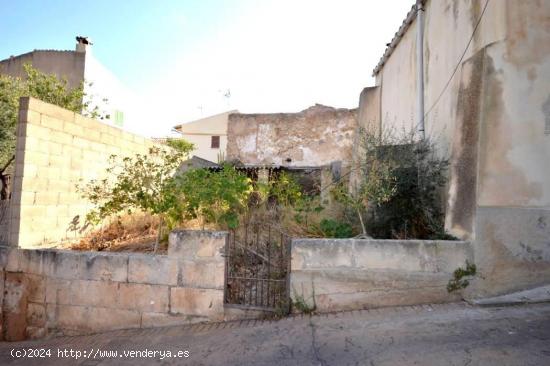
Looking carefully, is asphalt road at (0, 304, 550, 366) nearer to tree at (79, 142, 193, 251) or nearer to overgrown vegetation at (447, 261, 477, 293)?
overgrown vegetation at (447, 261, 477, 293)

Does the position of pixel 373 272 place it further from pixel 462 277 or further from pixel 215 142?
pixel 215 142

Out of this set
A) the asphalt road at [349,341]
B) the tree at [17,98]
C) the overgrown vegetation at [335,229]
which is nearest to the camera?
the asphalt road at [349,341]

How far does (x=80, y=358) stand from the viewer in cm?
413

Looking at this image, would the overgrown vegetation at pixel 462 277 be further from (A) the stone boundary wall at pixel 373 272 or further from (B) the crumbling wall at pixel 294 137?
(B) the crumbling wall at pixel 294 137

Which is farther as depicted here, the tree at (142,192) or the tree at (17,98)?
the tree at (17,98)

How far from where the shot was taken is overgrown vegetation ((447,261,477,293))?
4148 millimetres

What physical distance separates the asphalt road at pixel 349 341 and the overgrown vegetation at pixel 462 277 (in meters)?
→ 0.22

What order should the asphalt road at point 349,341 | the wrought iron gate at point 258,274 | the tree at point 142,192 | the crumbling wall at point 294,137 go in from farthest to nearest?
the crumbling wall at point 294,137 → the tree at point 142,192 → the wrought iron gate at point 258,274 → the asphalt road at point 349,341

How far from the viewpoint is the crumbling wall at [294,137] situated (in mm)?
18734

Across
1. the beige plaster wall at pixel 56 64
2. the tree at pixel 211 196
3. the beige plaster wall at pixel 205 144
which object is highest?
the beige plaster wall at pixel 56 64

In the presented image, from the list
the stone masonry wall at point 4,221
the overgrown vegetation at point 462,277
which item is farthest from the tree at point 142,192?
the overgrown vegetation at point 462,277

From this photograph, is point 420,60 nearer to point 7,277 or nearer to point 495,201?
point 495,201

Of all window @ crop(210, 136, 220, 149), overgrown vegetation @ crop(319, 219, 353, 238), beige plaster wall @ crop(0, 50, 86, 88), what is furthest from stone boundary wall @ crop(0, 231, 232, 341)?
window @ crop(210, 136, 220, 149)

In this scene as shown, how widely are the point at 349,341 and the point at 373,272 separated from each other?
1.03m
